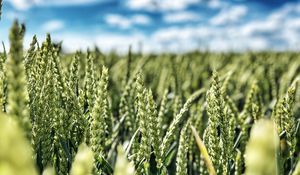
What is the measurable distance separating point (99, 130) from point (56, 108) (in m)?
0.24

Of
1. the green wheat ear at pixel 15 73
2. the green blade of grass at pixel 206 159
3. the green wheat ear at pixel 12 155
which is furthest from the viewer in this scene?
the green blade of grass at pixel 206 159

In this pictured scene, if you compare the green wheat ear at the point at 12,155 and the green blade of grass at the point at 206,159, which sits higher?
the green blade of grass at the point at 206,159

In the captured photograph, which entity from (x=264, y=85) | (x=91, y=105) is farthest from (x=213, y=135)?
(x=264, y=85)

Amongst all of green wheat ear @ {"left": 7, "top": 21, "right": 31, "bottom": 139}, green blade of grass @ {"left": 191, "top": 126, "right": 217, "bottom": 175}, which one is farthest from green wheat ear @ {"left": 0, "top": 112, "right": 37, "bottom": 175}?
green blade of grass @ {"left": 191, "top": 126, "right": 217, "bottom": 175}

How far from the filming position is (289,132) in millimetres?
1154

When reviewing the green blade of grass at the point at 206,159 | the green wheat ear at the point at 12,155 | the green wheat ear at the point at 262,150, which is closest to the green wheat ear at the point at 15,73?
the green wheat ear at the point at 12,155

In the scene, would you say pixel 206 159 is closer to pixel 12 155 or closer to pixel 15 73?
pixel 15 73

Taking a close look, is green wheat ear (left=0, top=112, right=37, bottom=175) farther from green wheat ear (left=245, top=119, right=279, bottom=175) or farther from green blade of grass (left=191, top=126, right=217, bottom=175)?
green blade of grass (left=191, top=126, right=217, bottom=175)

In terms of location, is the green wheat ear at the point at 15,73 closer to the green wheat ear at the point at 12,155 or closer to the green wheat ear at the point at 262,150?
the green wheat ear at the point at 12,155

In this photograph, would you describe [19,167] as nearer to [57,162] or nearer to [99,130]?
[99,130]

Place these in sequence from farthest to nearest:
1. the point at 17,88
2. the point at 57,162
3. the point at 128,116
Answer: the point at 128,116
the point at 57,162
the point at 17,88

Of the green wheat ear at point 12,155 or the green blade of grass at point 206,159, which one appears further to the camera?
the green blade of grass at point 206,159

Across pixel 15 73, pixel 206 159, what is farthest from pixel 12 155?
pixel 206 159

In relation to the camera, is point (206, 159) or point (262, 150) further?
point (206, 159)
